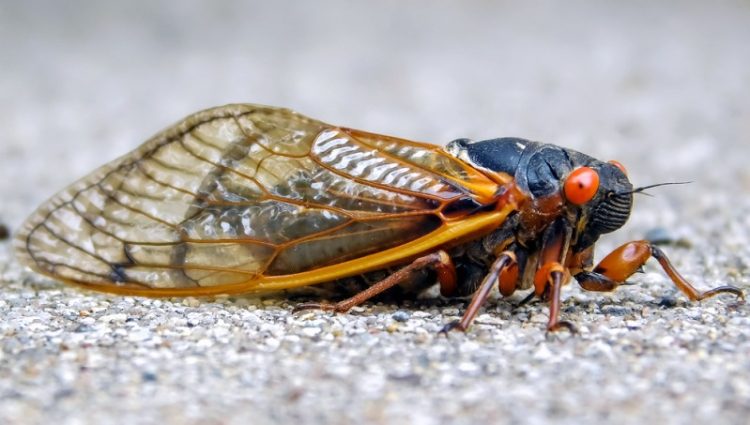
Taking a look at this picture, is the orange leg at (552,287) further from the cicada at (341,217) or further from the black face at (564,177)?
the black face at (564,177)

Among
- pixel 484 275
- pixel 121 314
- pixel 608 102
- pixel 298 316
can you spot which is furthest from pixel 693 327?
pixel 608 102

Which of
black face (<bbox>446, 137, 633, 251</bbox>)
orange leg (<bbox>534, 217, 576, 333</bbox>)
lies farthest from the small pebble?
black face (<bbox>446, 137, 633, 251</bbox>)

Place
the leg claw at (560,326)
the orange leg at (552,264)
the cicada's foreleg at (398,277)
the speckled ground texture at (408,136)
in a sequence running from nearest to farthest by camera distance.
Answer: the speckled ground texture at (408,136), the leg claw at (560,326), the orange leg at (552,264), the cicada's foreleg at (398,277)

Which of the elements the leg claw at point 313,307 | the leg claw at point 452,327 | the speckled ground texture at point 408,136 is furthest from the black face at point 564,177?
the leg claw at point 313,307

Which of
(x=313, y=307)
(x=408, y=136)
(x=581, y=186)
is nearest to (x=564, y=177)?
(x=581, y=186)

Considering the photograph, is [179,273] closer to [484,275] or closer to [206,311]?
[206,311]

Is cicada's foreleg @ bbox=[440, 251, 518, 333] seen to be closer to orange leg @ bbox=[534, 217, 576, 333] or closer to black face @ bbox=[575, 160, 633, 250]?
orange leg @ bbox=[534, 217, 576, 333]
